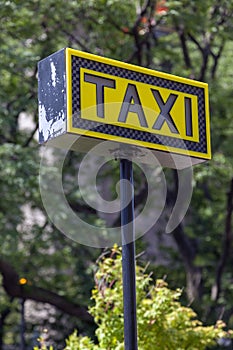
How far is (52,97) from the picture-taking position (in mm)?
5496

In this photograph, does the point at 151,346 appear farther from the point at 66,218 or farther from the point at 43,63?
the point at 66,218

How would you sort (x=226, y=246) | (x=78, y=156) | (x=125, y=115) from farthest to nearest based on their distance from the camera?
1. (x=78, y=156)
2. (x=226, y=246)
3. (x=125, y=115)

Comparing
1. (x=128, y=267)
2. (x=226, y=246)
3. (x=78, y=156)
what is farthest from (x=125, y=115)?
(x=226, y=246)

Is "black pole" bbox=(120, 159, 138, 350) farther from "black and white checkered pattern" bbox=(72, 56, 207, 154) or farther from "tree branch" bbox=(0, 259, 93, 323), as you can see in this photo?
"tree branch" bbox=(0, 259, 93, 323)

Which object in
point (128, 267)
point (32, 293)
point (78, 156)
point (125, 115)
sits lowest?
point (128, 267)

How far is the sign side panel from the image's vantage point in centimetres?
538

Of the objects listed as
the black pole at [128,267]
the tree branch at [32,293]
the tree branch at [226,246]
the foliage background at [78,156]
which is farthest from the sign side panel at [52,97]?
the tree branch at [226,246]

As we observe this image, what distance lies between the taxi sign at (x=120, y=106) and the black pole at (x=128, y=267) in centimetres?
42

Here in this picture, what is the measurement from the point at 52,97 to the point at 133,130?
701 mm

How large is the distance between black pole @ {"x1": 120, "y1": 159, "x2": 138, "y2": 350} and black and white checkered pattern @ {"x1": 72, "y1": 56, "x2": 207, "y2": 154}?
0.41 metres

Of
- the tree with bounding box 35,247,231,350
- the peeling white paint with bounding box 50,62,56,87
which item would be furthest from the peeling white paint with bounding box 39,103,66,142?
the tree with bounding box 35,247,231,350

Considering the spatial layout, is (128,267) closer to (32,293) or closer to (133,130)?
(133,130)

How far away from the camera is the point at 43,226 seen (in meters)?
13.6

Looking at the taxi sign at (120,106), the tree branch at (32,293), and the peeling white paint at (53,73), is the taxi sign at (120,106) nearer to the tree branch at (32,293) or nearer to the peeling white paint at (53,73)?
the peeling white paint at (53,73)
